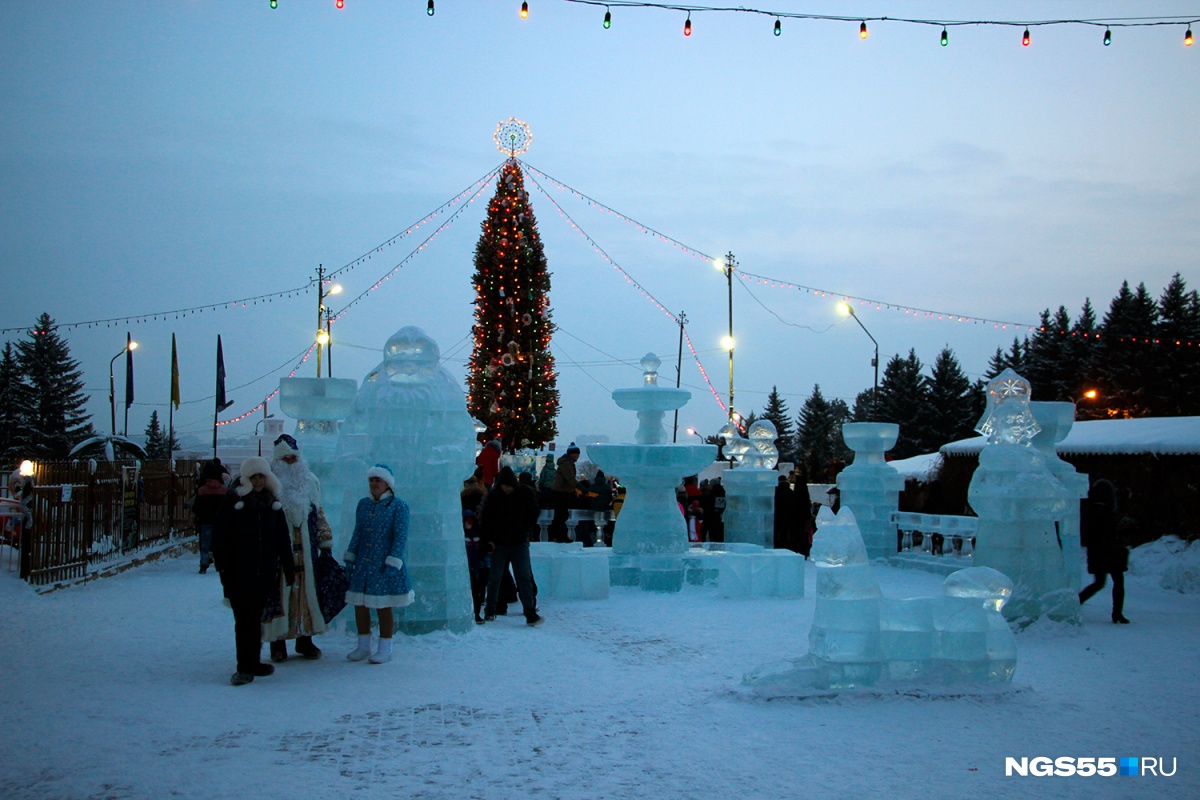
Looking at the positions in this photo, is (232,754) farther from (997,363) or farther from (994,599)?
(997,363)

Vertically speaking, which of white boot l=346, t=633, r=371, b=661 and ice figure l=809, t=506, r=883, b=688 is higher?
ice figure l=809, t=506, r=883, b=688

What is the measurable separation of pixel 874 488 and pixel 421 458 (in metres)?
10.8

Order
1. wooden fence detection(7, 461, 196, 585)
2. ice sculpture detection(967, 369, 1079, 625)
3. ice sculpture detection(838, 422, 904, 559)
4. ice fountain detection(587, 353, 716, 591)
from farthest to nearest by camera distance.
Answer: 1. ice sculpture detection(838, 422, 904, 559)
2. ice fountain detection(587, 353, 716, 591)
3. wooden fence detection(7, 461, 196, 585)
4. ice sculpture detection(967, 369, 1079, 625)

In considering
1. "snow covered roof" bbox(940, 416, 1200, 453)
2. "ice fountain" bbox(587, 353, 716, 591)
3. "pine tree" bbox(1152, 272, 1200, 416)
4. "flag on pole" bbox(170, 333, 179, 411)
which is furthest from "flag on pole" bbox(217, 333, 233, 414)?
"pine tree" bbox(1152, 272, 1200, 416)

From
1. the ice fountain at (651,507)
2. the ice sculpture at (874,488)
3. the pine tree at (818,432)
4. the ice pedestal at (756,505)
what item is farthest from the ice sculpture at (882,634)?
the pine tree at (818,432)

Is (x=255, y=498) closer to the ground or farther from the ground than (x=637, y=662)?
farther from the ground

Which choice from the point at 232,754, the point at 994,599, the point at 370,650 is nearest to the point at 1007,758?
the point at 994,599

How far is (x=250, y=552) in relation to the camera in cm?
710

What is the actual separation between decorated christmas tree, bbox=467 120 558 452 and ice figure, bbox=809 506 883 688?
69.3ft

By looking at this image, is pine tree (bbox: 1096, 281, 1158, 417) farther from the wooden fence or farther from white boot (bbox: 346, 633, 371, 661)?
white boot (bbox: 346, 633, 371, 661)

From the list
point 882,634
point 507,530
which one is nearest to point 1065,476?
point 882,634

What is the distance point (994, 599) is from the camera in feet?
23.0

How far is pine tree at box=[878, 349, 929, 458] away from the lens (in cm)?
4716

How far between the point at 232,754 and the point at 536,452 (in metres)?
22.8
